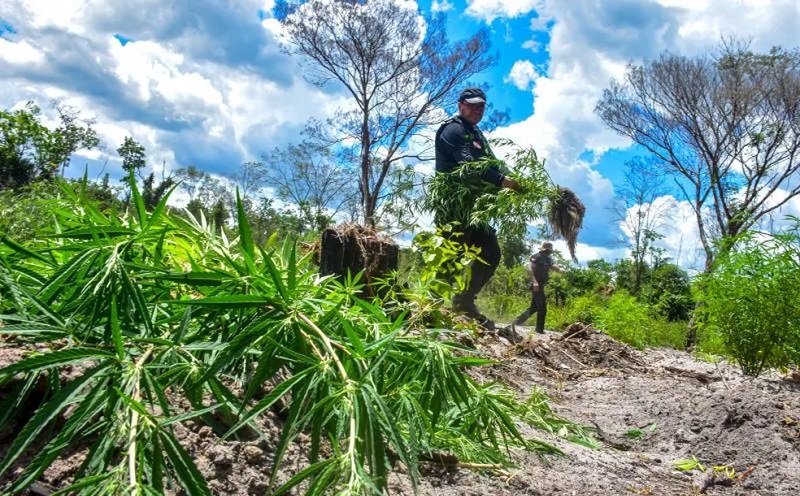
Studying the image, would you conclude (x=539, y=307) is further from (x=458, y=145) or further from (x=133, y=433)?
(x=133, y=433)

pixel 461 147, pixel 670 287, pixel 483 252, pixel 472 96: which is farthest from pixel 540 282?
pixel 670 287

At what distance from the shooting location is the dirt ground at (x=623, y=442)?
1479mm

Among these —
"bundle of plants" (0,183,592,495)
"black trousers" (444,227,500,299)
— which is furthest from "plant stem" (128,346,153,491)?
"black trousers" (444,227,500,299)

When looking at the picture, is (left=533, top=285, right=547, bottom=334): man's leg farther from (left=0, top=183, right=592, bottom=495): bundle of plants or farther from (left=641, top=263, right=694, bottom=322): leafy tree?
(left=641, top=263, right=694, bottom=322): leafy tree

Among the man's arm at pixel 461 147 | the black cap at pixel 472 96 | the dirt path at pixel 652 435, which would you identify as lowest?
the dirt path at pixel 652 435

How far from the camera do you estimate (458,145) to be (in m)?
5.57

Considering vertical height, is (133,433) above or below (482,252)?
below

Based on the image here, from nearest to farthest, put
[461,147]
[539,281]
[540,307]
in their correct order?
[461,147] → [540,307] → [539,281]

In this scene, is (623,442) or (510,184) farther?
(510,184)

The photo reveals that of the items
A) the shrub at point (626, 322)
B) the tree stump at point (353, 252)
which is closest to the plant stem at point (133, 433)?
the tree stump at point (353, 252)

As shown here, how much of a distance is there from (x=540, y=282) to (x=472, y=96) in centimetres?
566

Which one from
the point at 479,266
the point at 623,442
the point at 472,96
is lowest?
the point at 623,442

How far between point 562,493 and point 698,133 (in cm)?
1937

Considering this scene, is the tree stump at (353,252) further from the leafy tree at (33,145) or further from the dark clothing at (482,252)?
the leafy tree at (33,145)
